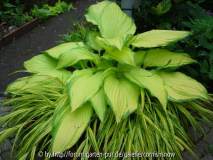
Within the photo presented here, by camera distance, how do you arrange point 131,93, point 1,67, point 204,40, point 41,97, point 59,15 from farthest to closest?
1. point 59,15
2. point 1,67
3. point 204,40
4. point 41,97
5. point 131,93

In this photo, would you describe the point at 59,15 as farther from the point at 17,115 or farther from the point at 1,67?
the point at 17,115

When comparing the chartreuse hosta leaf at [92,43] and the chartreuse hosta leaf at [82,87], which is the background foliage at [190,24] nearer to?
the chartreuse hosta leaf at [92,43]

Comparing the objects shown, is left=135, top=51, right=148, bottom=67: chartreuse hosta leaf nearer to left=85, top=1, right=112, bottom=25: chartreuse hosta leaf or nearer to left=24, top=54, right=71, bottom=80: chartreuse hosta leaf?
left=85, top=1, right=112, bottom=25: chartreuse hosta leaf

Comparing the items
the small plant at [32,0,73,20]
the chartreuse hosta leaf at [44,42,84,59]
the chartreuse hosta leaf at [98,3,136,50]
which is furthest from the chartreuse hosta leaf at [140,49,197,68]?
the small plant at [32,0,73,20]

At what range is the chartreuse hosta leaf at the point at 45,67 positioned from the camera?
1.93 meters

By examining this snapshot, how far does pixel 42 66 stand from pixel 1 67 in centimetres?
137

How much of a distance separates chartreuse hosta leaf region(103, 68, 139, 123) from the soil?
5.25ft

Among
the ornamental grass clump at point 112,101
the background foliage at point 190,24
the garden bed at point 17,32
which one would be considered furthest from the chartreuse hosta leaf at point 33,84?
the garden bed at point 17,32

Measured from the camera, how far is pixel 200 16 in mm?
1979

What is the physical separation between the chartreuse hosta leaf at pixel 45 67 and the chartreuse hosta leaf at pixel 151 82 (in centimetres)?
59

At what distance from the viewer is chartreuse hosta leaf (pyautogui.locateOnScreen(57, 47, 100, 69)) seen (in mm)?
1803

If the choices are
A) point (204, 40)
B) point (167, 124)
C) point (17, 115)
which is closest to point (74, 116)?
point (17, 115)

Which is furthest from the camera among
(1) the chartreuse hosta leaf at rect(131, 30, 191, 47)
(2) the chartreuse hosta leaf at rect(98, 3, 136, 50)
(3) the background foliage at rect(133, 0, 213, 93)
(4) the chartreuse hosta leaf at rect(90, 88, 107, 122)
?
(2) the chartreuse hosta leaf at rect(98, 3, 136, 50)

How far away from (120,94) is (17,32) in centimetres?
289
